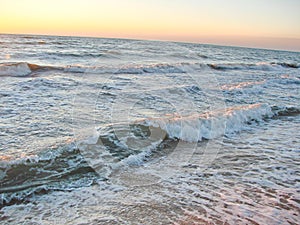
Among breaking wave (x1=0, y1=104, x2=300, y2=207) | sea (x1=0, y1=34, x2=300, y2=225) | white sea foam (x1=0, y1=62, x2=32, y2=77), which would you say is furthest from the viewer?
white sea foam (x1=0, y1=62, x2=32, y2=77)

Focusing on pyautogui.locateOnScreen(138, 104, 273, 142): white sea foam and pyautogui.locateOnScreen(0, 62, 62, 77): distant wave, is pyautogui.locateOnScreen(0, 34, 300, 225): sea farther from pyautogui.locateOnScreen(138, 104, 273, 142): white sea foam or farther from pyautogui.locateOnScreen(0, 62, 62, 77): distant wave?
pyautogui.locateOnScreen(0, 62, 62, 77): distant wave

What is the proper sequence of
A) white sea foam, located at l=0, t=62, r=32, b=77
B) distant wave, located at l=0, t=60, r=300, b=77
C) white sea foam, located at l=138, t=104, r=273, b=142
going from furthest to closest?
1. distant wave, located at l=0, t=60, r=300, b=77
2. white sea foam, located at l=0, t=62, r=32, b=77
3. white sea foam, located at l=138, t=104, r=273, b=142

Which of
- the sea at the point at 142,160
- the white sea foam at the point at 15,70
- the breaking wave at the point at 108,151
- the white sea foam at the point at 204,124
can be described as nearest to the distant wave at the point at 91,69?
the white sea foam at the point at 15,70

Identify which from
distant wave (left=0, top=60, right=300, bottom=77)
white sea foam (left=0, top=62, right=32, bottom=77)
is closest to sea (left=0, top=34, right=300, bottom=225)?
white sea foam (left=0, top=62, right=32, bottom=77)

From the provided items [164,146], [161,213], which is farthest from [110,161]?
[161,213]

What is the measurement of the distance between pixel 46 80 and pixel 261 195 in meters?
9.33

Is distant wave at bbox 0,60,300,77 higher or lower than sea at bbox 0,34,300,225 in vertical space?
higher

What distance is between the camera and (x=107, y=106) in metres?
7.94

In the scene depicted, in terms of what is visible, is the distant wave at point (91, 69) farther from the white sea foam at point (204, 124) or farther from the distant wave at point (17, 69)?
the white sea foam at point (204, 124)

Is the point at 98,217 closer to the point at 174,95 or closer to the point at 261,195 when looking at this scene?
the point at 261,195

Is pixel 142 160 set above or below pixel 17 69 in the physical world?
Result: below

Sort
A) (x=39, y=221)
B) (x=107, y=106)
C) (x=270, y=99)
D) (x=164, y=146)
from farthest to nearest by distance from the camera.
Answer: (x=270, y=99)
(x=107, y=106)
(x=164, y=146)
(x=39, y=221)

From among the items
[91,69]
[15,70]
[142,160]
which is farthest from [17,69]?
[142,160]

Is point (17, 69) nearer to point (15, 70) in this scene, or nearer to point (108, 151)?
point (15, 70)
